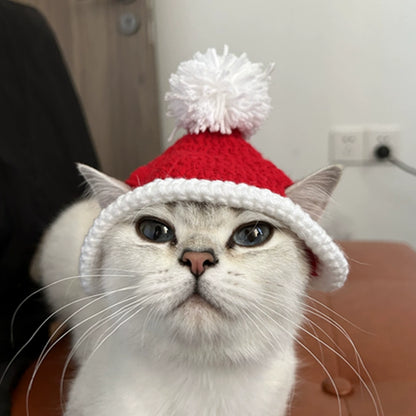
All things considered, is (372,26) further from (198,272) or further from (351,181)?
(198,272)

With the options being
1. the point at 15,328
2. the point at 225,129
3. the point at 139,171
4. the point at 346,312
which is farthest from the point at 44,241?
the point at 346,312

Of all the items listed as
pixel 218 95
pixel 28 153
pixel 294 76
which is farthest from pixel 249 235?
pixel 294 76

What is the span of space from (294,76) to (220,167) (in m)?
1.05

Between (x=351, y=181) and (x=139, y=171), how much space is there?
1121mm

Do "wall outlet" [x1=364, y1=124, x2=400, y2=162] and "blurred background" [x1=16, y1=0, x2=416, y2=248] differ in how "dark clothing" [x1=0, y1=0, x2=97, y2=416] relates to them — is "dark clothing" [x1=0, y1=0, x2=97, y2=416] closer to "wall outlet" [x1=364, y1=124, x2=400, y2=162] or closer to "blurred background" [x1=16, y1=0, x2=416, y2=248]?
"blurred background" [x1=16, y1=0, x2=416, y2=248]

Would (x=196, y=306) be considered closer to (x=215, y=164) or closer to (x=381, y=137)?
(x=215, y=164)

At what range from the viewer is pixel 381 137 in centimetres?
148

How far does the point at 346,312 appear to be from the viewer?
909mm

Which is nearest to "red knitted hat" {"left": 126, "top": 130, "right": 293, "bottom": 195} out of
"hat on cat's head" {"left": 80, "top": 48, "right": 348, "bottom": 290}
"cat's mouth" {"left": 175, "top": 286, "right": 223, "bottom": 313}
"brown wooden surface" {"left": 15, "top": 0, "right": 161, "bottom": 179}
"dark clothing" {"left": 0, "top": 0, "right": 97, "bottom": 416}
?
"hat on cat's head" {"left": 80, "top": 48, "right": 348, "bottom": 290}

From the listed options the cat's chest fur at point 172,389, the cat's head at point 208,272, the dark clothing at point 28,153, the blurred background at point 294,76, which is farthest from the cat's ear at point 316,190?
the blurred background at point 294,76

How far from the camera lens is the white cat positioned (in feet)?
1.58

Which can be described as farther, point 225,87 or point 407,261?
point 407,261

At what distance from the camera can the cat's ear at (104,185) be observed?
586 millimetres

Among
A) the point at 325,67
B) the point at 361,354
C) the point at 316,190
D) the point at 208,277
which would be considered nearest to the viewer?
the point at 208,277
